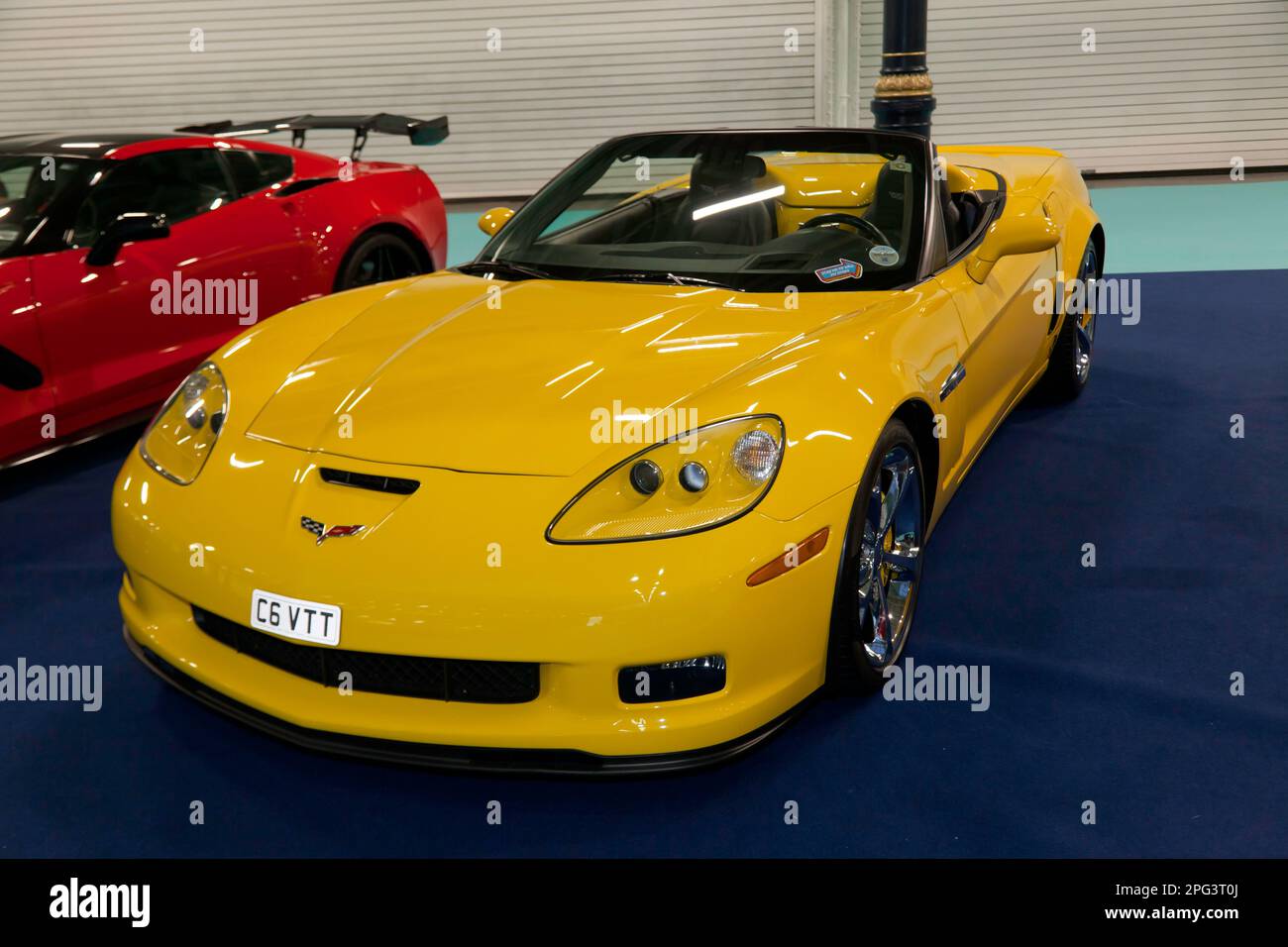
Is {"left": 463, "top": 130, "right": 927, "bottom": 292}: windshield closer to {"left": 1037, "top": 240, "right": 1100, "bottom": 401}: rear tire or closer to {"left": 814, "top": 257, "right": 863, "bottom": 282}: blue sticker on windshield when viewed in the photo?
{"left": 814, "top": 257, "right": 863, "bottom": 282}: blue sticker on windshield

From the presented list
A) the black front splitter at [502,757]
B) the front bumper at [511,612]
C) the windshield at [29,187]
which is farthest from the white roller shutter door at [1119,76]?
the black front splitter at [502,757]

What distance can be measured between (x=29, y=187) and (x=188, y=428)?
237 cm

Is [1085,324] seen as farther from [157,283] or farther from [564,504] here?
[157,283]

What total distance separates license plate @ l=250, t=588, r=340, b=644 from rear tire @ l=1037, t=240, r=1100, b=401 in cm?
323

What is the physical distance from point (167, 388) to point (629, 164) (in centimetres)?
196

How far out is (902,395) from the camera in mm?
2564

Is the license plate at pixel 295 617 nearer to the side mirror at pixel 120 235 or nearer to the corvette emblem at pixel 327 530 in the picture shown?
the corvette emblem at pixel 327 530

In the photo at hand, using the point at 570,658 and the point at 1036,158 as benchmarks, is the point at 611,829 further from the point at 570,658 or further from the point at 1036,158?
the point at 1036,158

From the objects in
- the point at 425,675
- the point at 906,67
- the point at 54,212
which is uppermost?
the point at 906,67

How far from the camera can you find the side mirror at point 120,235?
13.6 feet

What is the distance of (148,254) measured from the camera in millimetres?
4340

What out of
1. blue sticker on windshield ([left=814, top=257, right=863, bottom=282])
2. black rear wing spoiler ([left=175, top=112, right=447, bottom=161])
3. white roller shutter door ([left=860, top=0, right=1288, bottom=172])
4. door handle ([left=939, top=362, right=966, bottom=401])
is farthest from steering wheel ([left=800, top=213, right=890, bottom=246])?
white roller shutter door ([left=860, top=0, right=1288, bottom=172])

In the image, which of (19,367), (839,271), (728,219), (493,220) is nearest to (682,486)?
(839,271)
